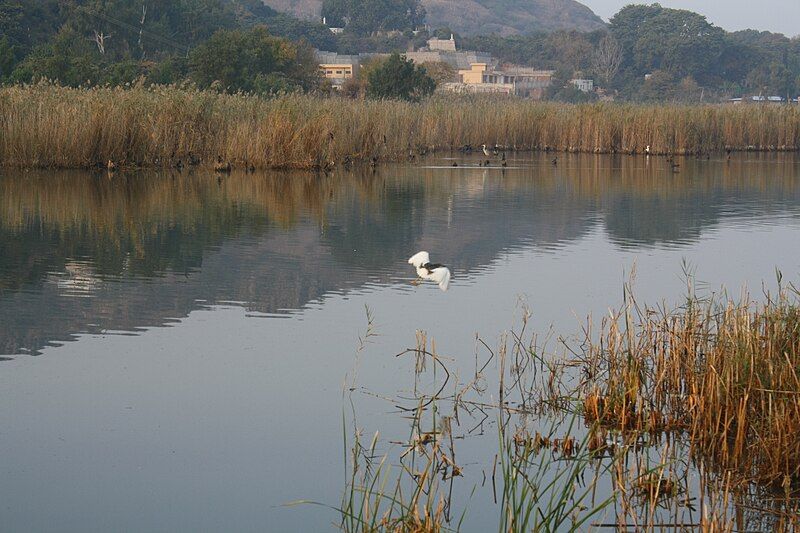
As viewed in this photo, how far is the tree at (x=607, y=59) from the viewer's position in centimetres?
9988

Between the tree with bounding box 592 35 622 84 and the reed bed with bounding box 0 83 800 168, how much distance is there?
68526 millimetres

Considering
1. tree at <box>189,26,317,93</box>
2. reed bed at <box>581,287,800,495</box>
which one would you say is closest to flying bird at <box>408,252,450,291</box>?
reed bed at <box>581,287,800,495</box>

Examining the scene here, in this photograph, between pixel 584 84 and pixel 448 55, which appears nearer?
pixel 584 84

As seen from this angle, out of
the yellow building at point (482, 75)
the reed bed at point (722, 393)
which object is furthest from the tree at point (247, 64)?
the yellow building at point (482, 75)

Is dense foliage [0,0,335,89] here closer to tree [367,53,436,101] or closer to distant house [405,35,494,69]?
tree [367,53,436,101]

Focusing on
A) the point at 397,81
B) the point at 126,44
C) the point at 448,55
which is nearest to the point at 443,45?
the point at 448,55

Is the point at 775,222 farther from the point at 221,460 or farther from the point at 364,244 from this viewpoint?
the point at 221,460

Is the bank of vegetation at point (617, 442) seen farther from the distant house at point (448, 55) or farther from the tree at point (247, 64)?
the distant house at point (448, 55)

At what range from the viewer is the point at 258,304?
8.72 m

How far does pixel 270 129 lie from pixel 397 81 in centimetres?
1841

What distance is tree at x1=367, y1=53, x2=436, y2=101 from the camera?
127 ft

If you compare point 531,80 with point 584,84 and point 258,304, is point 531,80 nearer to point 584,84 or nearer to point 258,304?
point 584,84

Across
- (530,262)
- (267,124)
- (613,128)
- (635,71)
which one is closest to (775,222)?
(530,262)

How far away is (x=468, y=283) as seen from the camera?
9.80 metres
